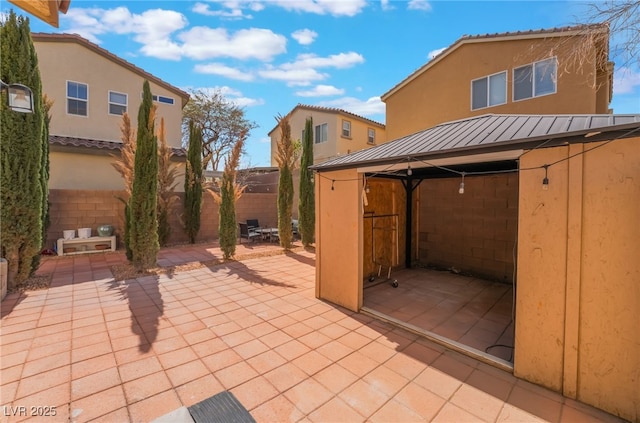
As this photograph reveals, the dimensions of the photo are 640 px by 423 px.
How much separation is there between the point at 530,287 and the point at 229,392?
3253mm

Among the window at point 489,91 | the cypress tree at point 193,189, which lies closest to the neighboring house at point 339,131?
the cypress tree at point 193,189

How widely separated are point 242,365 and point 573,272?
139 inches

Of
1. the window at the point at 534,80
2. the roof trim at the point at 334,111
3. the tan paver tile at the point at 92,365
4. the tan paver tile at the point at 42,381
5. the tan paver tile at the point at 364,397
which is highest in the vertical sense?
the roof trim at the point at 334,111

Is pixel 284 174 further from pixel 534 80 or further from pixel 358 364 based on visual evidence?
pixel 534 80

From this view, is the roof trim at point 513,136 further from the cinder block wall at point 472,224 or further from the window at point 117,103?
the window at point 117,103

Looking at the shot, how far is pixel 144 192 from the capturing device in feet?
22.6

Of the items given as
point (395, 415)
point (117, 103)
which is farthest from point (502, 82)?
point (117, 103)

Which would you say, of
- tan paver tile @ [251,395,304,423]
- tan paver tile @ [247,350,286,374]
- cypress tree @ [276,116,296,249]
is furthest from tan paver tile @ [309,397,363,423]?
cypress tree @ [276,116,296,249]

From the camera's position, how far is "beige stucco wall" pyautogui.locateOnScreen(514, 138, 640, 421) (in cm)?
242

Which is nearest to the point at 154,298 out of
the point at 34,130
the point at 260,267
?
the point at 260,267

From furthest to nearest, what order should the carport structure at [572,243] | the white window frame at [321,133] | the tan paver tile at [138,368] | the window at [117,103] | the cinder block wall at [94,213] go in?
the white window frame at [321,133] → the window at [117,103] → the cinder block wall at [94,213] → the tan paver tile at [138,368] → the carport structure at [572,243]

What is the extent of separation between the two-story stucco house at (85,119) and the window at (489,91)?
10.8 metres

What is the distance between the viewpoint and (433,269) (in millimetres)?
7371

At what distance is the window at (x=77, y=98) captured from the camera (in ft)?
36.2
